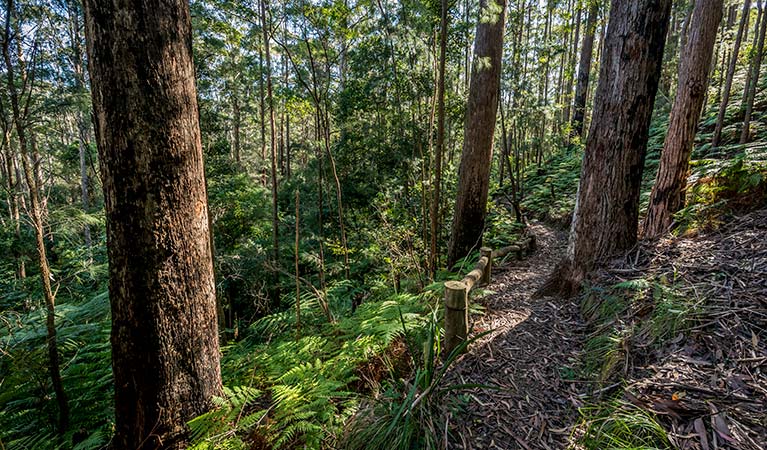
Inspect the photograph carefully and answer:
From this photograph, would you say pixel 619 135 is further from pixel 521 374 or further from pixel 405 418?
pixel 405 418

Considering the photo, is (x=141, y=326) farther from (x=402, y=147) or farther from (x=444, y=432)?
(x=402, y=147)

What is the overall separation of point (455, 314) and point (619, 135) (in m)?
2.51

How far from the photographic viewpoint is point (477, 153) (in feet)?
18.7

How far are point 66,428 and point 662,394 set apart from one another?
4177 mm

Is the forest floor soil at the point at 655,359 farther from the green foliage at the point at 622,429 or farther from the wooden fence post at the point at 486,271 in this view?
the wooden fence post at the point at 486,271

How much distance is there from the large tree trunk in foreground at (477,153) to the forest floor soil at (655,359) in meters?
2.61

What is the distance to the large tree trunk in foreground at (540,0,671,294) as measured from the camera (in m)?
3.11

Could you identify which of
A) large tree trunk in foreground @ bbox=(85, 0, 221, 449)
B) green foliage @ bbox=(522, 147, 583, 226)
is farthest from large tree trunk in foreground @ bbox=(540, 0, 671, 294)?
green foliage @ bbox=(522, 147, 583, 226)

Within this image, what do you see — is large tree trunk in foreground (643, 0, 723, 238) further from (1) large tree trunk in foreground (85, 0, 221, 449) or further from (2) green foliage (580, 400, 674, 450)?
(1) large tree trunk in foreground (85, 0, 221, 449)

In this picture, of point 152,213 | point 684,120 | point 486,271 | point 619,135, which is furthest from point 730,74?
point 152,213

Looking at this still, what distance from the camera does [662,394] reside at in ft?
5.87

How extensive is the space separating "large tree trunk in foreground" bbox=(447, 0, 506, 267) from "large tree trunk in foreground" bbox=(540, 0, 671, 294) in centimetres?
224

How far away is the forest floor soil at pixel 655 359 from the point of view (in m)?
1.66

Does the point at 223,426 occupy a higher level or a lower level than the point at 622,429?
lower
